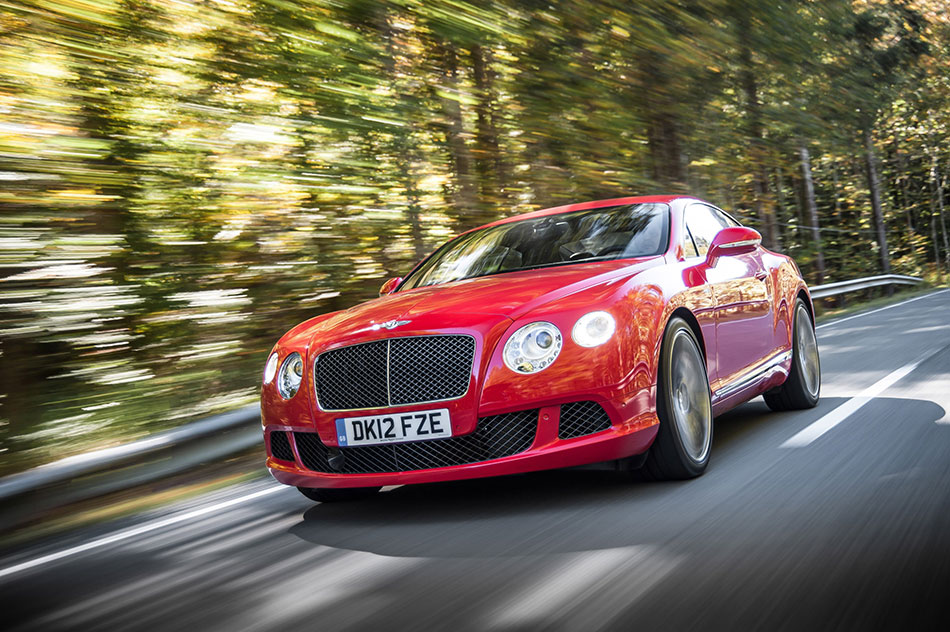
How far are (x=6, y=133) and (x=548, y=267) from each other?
11.3 feet

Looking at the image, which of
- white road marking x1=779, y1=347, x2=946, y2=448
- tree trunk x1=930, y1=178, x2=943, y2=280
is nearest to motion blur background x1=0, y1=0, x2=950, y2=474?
white road marking x1=779, y1=347, x2=946, y2=448

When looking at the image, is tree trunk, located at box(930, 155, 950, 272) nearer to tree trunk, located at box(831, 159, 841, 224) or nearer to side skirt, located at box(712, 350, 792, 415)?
tree trunk, located at box(831, 159, 841, 224)

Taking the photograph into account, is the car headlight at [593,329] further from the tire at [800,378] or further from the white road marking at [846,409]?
the tire at [800,378]

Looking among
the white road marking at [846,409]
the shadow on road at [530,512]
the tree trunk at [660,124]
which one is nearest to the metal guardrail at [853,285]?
the tree trunk at [660,124]

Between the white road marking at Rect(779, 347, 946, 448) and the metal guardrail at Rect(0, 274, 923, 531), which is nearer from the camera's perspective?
the metal guardrail at Rect(0, 274, 923, 531)

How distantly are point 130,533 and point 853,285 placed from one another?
18.6m

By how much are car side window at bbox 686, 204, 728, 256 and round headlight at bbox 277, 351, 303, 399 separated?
7.66ft

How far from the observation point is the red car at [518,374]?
12.9 feet

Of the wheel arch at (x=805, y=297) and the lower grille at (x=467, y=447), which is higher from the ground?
the wheel arch at (x=805, y=297)

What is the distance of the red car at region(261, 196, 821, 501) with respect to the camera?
3.93 meters

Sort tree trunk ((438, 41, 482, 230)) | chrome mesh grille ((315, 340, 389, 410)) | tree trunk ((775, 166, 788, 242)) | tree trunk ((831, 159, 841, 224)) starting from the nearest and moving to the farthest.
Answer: chrome mesh grille ((315, 340, 389, 410)) → tree trunk ((438, 41, 482, 230)) → tree trunk ((775, 166, 788, 242)) → tree trunk ((831, 159, 841, 224))

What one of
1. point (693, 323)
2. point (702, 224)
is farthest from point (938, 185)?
point (693, 323)

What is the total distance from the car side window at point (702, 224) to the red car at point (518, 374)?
0.31m

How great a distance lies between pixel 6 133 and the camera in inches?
228
